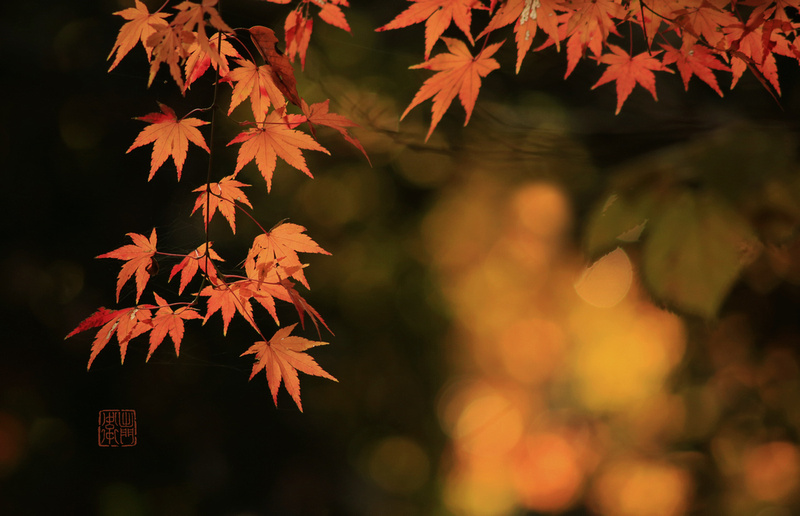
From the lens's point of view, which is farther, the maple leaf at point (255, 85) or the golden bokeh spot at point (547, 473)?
the golden bokeh spot at point (547, 473)

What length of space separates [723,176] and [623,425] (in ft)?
2.58

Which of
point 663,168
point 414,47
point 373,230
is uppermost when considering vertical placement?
point 414,47

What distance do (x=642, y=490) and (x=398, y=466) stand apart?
740 millimetres

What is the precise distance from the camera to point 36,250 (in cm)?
147

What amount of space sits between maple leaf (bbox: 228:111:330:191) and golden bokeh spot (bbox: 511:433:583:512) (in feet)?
3.78

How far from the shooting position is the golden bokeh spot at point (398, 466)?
156cm

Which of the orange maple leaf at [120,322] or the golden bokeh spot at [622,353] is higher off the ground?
the orange maple leaf at [120,322]

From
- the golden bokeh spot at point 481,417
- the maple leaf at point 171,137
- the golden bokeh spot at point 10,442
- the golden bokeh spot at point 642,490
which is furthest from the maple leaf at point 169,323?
the golden bokeh spot at point 642,490

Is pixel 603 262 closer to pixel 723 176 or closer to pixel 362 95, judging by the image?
pixel 723 176

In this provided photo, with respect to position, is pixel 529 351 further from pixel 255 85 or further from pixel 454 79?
pixel 255 85

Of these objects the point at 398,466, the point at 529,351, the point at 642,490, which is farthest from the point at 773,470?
the point at 398,466

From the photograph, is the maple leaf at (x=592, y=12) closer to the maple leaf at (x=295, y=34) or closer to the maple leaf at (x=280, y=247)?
the maple leaf at (x=295, y=34)

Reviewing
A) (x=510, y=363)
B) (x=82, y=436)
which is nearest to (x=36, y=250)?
(x=82, y=436)

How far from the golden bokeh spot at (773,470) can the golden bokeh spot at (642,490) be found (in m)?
0.19
